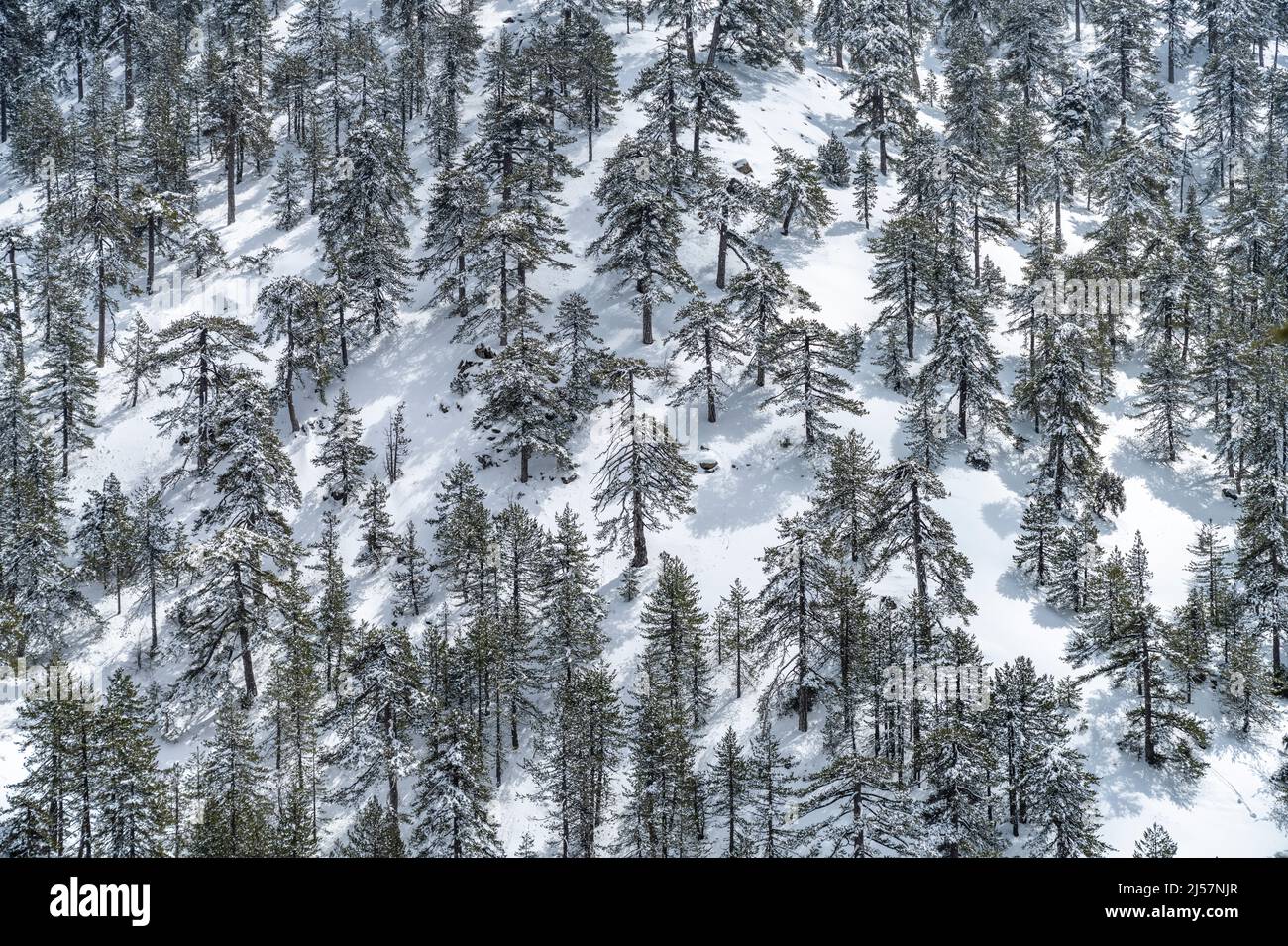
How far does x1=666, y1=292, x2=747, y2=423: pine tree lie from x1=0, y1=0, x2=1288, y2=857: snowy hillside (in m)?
0.59

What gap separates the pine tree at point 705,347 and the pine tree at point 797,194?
16850mm

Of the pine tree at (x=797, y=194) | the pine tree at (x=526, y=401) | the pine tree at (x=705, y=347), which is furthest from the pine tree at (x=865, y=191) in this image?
the pine tree at (x=526, y=401)

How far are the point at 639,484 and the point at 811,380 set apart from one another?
44.0 feet

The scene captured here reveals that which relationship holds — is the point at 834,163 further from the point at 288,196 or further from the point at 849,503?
the point at 288,196

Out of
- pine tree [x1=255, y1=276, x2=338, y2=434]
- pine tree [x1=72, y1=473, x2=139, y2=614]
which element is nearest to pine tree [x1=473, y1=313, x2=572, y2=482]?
pine tree [x1=255, y1=276, x2=338, y2=434]

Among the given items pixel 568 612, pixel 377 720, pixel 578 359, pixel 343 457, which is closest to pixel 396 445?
pixel 343 457

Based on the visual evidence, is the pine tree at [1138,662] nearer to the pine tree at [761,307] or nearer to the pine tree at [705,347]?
the pine tree at [761,307]

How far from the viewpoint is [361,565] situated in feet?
175

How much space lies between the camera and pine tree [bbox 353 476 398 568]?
5309 cm

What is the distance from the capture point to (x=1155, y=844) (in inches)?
1335

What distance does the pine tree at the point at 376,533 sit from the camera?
53094 millimetres

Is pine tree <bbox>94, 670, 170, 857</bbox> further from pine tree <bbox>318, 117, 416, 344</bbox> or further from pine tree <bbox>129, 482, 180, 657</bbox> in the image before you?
pine tree <bbox>318, 117, 416, 344</bbox>
